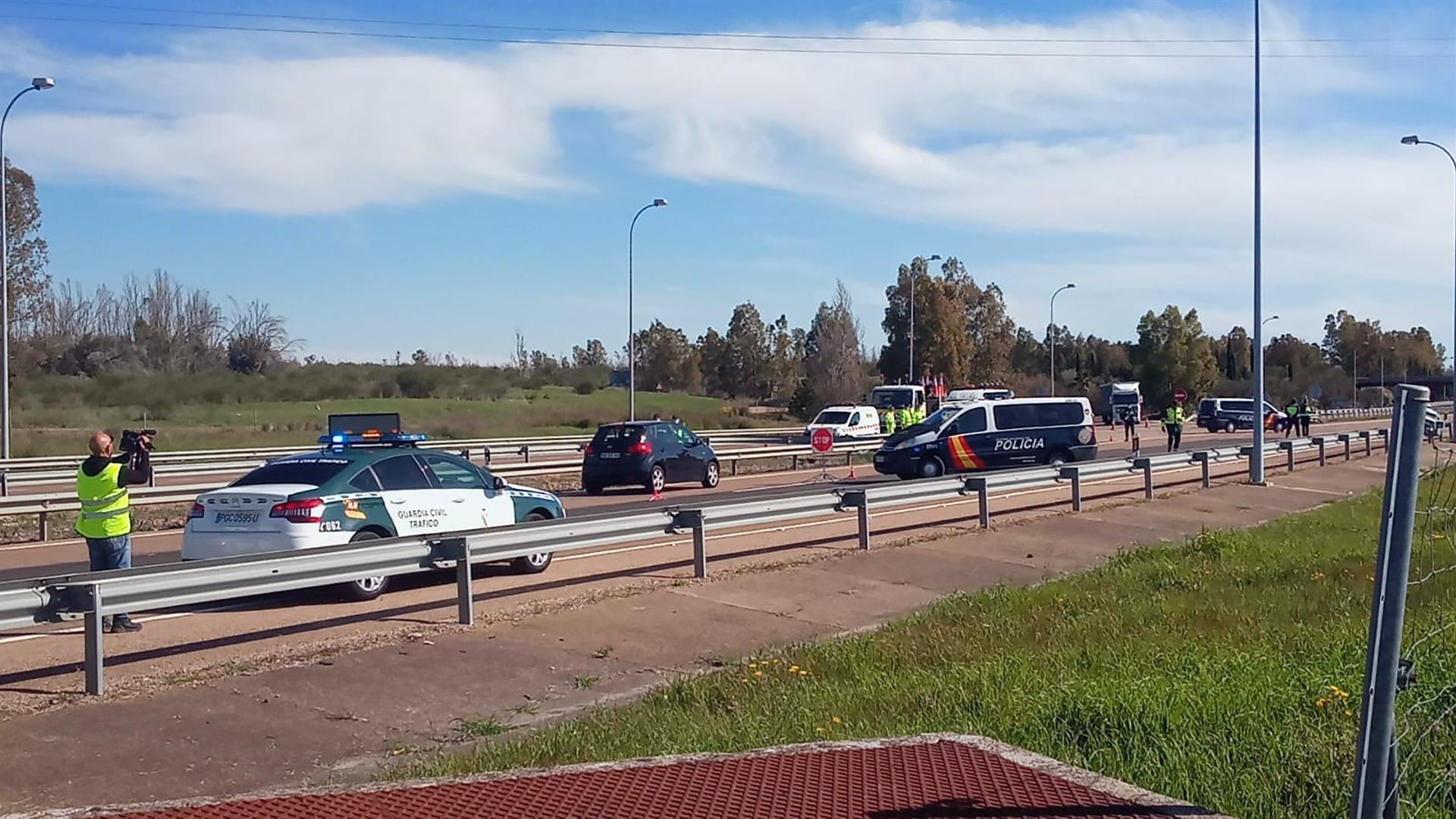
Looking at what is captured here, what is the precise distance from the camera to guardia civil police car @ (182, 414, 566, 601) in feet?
41.9

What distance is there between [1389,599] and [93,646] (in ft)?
25.9

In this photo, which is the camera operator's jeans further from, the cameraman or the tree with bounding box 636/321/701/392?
the tree with bounding box 636/321/701/392

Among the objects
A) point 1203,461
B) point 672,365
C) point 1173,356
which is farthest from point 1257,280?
point 672,365

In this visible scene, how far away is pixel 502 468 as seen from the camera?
27875 millimetres

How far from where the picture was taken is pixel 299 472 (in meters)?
13.4

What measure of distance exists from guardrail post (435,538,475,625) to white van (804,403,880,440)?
1331 inches

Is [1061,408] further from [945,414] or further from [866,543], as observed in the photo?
[866,543]

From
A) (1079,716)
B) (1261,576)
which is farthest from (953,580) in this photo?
(1079,716)

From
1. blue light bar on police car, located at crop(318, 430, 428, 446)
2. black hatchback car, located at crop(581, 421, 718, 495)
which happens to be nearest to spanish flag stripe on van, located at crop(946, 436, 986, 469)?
black hatchback car, located at crop(581, 421, 718, 495)

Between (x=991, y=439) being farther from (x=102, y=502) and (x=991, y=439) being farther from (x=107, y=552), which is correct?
(x=102, y=502)

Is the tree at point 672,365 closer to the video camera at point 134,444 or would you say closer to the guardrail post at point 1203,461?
the guardrail post at point 1203,461

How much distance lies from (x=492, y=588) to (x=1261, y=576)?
794cm

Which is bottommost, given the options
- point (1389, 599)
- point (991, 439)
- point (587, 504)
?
point (587, 504)

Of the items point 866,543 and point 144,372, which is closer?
point 866,543
